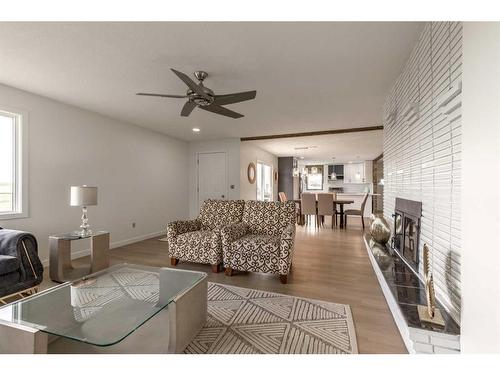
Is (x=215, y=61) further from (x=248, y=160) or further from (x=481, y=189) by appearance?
(x=248, y=160)

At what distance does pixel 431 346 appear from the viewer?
4.20 feet

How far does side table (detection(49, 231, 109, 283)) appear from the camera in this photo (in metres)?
2.74

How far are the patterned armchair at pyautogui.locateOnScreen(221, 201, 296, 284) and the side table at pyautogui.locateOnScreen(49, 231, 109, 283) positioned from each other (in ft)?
5.46

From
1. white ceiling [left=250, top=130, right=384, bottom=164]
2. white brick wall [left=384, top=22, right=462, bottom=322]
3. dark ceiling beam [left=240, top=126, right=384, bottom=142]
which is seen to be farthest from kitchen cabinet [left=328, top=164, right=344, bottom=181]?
white brick wall [left=384, top=22, right=462, bottom=322]

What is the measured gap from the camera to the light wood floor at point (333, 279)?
5.70 feet

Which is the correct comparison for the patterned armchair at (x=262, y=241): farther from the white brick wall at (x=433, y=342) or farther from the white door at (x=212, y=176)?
the white door at (x=212, y=176)

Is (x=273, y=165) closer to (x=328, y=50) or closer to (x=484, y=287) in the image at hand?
(x=328, y=50)

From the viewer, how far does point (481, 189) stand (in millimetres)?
1010

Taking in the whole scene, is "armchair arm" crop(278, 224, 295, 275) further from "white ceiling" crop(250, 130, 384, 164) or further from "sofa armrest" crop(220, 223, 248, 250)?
"white ceiling" crop(250, 130, 384, 164)

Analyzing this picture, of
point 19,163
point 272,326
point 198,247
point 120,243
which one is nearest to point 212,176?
point 120,243

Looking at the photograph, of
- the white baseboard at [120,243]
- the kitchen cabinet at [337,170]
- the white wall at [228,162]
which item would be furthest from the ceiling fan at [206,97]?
the kitchen cabinet at [337,170]
